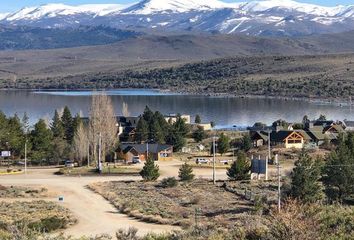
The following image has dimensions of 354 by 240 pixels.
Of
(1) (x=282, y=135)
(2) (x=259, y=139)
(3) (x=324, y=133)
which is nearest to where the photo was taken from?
(1) (x=282, y=135)

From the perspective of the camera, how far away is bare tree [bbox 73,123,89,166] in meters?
43.4

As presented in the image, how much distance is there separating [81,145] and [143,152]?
420 cm

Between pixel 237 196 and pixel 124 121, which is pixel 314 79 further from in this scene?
pixel 237 196

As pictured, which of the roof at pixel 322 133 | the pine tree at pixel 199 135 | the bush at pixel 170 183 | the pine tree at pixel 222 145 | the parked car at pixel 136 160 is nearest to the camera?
the bush at pixel 170 183

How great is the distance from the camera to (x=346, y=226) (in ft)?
39.4

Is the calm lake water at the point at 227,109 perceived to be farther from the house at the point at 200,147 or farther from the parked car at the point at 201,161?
the parked car at the point at 201,161

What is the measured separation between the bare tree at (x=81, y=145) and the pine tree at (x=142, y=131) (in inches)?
303

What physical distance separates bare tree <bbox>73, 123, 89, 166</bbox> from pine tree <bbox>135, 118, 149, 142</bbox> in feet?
25.2

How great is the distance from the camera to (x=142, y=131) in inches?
2026

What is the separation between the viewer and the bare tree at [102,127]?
43.9m

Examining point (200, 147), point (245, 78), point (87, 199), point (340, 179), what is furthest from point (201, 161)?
point (245, 78)

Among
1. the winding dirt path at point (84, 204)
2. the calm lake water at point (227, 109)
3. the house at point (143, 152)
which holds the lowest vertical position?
the winding dirt path at point (84, 204)

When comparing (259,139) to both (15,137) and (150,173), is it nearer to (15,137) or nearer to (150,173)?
(15,137)

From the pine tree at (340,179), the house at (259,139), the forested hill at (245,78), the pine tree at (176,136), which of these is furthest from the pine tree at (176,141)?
the forested hill at (245,78)
